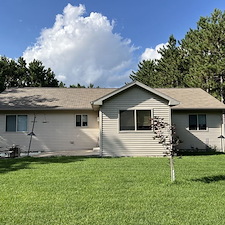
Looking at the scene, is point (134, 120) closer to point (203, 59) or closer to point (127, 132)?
point (127, 132)

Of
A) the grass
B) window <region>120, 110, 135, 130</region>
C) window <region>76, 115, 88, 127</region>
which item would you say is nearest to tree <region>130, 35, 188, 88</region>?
window <region>76, 115, 88, 127</region>

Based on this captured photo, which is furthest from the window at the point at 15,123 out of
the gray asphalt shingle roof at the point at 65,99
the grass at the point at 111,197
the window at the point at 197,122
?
the window at the point at 197,122

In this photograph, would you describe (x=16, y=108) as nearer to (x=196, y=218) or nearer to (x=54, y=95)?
(x=54, y=95)

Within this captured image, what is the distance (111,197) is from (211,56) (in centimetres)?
2264

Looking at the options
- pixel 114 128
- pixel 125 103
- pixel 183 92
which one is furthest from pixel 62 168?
pixel 183 92

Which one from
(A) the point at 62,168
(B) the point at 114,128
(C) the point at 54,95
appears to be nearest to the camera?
(A) the point at 62,168

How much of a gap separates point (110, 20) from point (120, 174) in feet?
49.3

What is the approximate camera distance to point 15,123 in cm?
1376

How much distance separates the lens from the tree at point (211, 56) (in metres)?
22.7

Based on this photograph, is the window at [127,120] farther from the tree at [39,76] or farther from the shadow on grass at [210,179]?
the tree at [39,76]

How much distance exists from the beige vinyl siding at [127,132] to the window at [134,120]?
8.6 inches

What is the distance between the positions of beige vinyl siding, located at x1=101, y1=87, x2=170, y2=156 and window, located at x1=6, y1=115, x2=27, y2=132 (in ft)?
17.6

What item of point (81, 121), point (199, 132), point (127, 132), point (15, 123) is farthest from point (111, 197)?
point (199, 132)

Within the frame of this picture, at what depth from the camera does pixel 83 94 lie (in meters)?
16.5
